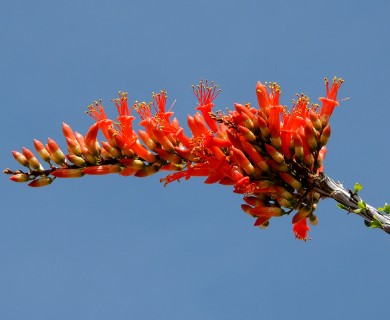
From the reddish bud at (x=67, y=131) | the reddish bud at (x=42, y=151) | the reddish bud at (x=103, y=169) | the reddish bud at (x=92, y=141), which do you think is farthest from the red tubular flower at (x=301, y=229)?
the reddish bud at (x=42, y=151)

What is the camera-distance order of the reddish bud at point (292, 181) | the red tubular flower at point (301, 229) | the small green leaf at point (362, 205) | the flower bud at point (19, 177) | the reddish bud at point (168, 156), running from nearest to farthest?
the small green leaf at point (362, 205) → the reddish bud at point (292, 181) → the flower bud at point (19, 177) → the reddish bud at point (168, 156) → the red tubular flower at point (301, 229)

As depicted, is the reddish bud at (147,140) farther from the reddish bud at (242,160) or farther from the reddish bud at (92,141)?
the reddish bud at (242,160)

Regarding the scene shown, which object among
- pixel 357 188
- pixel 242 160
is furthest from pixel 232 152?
pixel 357 188

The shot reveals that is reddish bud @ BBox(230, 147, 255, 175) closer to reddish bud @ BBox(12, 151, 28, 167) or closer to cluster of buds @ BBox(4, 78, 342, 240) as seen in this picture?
cluster of buds @ BBox(4, 78, 342, 240)

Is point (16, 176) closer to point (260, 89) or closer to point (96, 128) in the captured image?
point (96, 128)

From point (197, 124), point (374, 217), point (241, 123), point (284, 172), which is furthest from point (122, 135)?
point (374, 217)

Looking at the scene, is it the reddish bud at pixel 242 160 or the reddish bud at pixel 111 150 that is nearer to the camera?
the reddish bud at pixel 242 160
